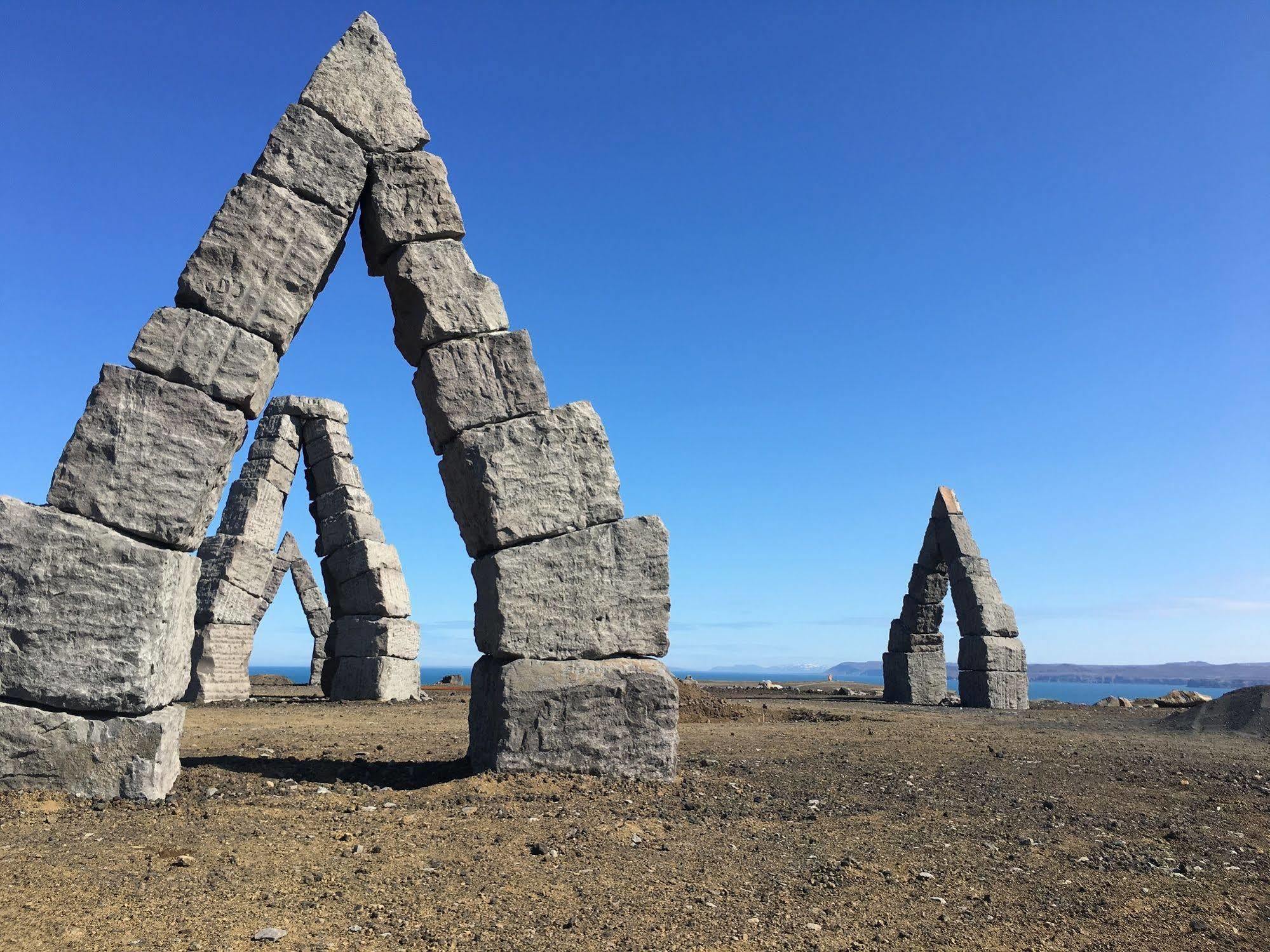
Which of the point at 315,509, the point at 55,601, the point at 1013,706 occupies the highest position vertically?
the point at 315,509

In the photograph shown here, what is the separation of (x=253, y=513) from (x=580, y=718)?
10577mm

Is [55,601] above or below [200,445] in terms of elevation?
below

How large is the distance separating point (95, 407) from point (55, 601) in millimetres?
1186

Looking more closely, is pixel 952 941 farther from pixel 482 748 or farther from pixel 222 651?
pixel 222 651

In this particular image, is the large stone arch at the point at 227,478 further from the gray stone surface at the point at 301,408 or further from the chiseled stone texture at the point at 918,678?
the chiseled stone texture at the point at 918,678

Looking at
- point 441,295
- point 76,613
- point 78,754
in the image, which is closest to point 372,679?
point 78,754

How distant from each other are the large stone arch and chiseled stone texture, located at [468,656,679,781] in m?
0.01

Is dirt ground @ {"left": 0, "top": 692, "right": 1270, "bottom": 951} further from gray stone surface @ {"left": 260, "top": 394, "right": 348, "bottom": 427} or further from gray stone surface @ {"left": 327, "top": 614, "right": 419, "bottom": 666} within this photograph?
gray stone surface @ {"left": 260, "top": 394, "right": 348, "bottom": 427}

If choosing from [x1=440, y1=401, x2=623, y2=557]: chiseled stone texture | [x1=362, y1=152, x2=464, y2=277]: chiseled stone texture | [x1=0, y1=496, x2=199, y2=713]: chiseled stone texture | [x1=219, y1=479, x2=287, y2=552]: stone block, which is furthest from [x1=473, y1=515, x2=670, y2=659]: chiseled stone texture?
[x1=219, y1=479, x2=287, y2=552]: stone block

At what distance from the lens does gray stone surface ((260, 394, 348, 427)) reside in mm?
15672

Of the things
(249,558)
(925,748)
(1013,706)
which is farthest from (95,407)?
(1013,706)

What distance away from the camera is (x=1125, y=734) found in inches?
431

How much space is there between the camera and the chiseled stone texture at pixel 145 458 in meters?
5.35

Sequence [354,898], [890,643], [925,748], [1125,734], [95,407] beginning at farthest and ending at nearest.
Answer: [890,643] < [1125,734] < [925,748] < [95,407] < [354,898]
